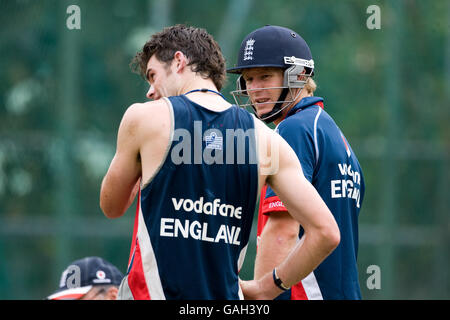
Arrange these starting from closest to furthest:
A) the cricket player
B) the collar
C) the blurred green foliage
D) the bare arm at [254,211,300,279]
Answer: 1. the cricket player
2. the bare arm at [254,211,300,279]
3. the collar
4. the blurred green foliage

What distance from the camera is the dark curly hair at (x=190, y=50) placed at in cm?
350

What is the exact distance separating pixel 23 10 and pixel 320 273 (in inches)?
325

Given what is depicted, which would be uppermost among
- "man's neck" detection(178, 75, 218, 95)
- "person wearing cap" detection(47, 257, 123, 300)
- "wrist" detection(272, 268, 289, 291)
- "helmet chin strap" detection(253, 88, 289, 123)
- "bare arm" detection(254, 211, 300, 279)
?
"man's neck" detection(178, 75, 218, 95)

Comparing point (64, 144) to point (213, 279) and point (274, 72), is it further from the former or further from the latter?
point (213, 279)

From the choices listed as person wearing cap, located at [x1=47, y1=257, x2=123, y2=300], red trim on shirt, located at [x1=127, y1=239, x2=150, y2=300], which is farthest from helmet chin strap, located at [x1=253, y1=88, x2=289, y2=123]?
person wearing cap, located at [x1=47, y1=257, x2=123, y2=300]

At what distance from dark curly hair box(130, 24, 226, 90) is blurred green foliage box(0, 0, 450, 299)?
6794 mm

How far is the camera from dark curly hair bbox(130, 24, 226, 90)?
11.5 feet

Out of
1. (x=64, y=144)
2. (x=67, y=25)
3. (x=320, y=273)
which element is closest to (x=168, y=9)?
(x=67, y=25)

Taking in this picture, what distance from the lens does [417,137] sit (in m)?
10.9

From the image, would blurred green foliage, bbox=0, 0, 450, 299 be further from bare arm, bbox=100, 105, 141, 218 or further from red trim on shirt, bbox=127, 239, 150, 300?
red trim on shirt, bbox=127, 239, 150, 300

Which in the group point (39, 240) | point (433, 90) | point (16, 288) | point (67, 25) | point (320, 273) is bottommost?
point (16, 288)

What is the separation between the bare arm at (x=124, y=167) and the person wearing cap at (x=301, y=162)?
0.97 m

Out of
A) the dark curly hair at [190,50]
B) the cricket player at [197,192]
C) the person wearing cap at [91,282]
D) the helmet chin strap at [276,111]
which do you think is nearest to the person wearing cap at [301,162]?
the helmet chin strap at [276,111]

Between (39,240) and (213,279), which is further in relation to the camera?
(39,240)
